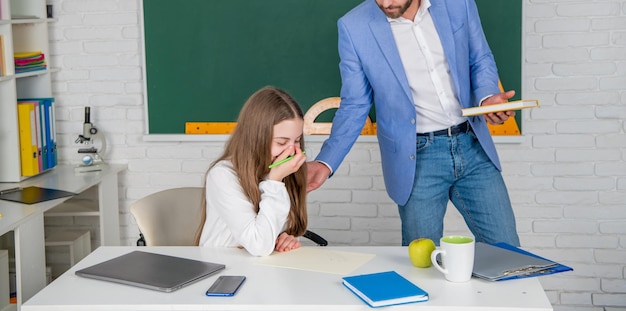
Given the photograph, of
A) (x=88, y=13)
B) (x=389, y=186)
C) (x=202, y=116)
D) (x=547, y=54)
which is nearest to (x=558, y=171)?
(x=547, y=54)

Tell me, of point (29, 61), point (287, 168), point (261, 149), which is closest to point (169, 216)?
point (261, 149)

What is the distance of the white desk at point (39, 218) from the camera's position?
290cm

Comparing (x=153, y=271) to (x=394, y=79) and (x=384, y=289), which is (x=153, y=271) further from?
(x=394, y=79)

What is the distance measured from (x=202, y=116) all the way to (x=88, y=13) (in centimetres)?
74

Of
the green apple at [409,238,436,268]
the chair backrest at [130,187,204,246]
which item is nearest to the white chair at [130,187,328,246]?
the chair backrest at [130,187,204,246]

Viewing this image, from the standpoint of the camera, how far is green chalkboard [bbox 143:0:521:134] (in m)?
3.75

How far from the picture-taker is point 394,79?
9.04 feet

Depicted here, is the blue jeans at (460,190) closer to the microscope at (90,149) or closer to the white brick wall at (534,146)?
the white brick wall at (534,146)

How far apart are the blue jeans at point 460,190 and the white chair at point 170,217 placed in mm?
392

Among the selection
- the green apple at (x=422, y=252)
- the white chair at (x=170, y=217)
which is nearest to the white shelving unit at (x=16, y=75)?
the white chair at (x=170, y=217)

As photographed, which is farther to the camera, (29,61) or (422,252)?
(29,61)

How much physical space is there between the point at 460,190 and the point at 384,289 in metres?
1.04

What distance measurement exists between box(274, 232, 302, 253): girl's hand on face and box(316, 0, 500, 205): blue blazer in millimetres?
532

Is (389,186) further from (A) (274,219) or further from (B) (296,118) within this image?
(A) (274,219)
